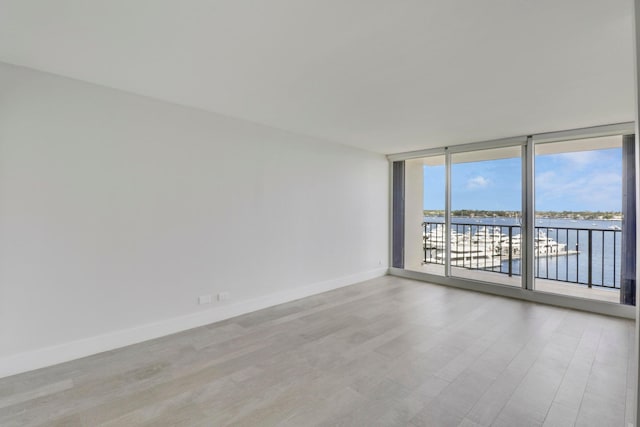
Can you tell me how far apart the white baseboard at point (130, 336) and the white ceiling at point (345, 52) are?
7.92 ft

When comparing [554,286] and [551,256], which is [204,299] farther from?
[551,256]

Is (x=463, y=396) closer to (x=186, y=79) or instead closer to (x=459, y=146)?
(x=186, y=79)

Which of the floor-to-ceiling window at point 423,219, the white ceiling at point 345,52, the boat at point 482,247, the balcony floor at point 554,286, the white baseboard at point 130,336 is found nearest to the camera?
the white ceiling at point 345,52

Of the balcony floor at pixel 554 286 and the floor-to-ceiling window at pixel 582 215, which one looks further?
the balcony floor at pixel 554 286

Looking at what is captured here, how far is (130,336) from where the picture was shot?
299 cm

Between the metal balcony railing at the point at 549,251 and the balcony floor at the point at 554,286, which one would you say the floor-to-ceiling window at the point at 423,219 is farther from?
the balcony floor at the point at 554,286

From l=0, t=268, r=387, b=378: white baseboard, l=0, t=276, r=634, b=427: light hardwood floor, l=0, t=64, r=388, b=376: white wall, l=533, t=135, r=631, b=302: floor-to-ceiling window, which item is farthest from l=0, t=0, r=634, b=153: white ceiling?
l=0, t=276, r=634, b=427: light hardwood floor

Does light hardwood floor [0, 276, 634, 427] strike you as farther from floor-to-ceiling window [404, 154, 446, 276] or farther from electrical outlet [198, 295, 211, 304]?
floor-to-ceiling window [404, 154, 446, 276]

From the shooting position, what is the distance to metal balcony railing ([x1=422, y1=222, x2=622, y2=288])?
178 inches

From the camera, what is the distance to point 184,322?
337 centimetres

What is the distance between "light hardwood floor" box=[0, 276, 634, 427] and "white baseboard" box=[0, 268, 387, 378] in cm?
10

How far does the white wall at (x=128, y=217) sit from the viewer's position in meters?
2.48

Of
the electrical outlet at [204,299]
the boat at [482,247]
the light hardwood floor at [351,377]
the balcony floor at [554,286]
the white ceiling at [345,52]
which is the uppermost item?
the white ceiling at [345,52]

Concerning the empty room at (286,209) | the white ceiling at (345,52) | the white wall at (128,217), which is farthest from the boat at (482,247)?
the white wall at (128,217)
